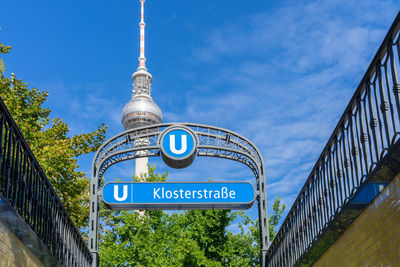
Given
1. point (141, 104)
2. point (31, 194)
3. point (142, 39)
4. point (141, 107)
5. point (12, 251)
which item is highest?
point (142, 39)

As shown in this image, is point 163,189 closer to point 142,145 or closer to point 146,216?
point 142,145

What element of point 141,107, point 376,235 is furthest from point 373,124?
point 141,107

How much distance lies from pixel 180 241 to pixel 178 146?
19378 mm

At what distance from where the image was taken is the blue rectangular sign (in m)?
12.0

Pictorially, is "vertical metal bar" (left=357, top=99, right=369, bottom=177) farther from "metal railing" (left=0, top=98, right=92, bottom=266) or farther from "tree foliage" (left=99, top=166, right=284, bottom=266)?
"tree foliage" (left=99, top=166, right=284, bottom=266)

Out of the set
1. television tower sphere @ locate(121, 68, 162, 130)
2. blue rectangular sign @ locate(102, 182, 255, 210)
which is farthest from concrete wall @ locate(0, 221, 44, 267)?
television tower sphere @ locate(121, 68, 162, 130)

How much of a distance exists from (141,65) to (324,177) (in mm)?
105834

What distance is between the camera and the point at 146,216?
1337 inches

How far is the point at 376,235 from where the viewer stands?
17.2ft

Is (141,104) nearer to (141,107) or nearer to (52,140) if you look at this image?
(141,107)

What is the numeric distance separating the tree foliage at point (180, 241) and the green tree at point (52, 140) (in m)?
8.17

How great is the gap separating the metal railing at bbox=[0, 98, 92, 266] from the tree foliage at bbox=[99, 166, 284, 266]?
2225cm

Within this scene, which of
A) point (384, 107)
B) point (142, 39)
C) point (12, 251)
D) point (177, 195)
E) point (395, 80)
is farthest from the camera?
point (142, 39)

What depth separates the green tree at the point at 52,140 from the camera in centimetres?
2077
